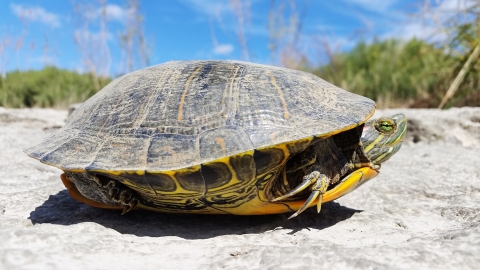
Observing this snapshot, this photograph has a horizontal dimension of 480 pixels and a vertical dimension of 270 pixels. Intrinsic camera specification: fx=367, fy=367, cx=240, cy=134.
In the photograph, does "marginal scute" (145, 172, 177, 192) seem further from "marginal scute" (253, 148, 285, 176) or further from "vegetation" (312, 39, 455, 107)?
"vegetation" (312, 39, 455, 107)

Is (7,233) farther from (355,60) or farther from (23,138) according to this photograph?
(355,60)

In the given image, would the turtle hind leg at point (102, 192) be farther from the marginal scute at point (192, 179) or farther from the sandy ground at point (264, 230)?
the marginal scute at point (192, 179)

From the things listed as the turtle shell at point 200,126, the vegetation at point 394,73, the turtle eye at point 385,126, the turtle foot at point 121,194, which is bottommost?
the vegetation at point 394,73

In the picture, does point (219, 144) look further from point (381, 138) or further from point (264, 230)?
point (381, 138)

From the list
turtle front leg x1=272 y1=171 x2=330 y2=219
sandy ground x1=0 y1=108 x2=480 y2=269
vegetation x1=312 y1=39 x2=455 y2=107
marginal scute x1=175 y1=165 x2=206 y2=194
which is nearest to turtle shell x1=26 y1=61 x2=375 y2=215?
marginal scute x1=175 y1=165 x2=206 y2=194

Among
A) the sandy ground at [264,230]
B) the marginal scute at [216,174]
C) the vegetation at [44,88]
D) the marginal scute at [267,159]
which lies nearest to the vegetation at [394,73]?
the sandy ground at [264,230]

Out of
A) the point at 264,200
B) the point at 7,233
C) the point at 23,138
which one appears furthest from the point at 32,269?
the point at 23,138

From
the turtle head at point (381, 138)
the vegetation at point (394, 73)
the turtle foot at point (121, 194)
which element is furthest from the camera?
the vegetation at point (394, 73)
